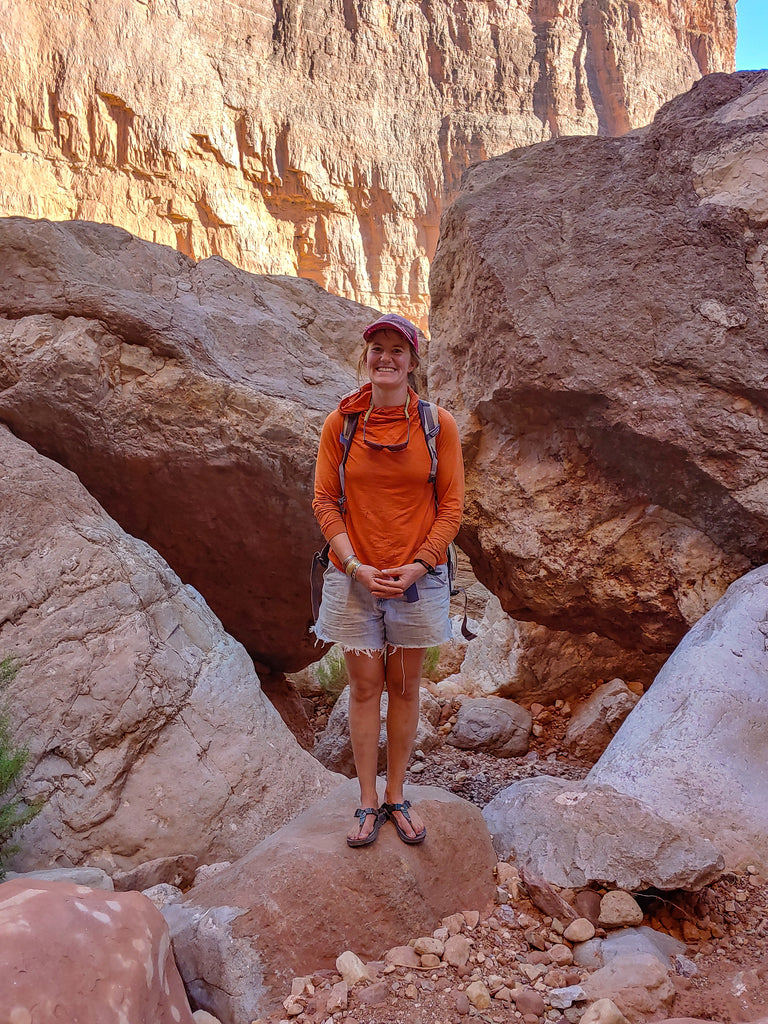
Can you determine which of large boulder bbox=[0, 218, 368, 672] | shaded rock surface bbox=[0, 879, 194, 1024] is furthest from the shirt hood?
large boulder bbox=[0, 218, 368, 672]

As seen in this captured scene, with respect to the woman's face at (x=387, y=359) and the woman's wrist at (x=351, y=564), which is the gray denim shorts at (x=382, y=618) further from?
the woman's face at (x=387, y=359)

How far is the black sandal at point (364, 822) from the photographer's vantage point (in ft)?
7.43

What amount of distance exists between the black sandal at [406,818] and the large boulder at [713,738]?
80 centimetres

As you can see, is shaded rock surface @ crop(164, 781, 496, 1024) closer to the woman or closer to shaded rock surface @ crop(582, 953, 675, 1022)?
the woman

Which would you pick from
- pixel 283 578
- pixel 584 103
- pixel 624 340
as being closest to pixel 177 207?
pixel 584 103

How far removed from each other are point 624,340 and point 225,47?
22.7 metres

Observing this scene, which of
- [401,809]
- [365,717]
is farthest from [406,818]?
[365,717]

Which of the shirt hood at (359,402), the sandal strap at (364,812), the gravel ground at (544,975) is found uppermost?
the shirt hood at (359,402)

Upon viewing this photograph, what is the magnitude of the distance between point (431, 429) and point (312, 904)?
1.37 meters

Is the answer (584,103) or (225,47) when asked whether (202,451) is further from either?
(584,103)

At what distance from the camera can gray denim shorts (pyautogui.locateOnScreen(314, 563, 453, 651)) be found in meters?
2.25

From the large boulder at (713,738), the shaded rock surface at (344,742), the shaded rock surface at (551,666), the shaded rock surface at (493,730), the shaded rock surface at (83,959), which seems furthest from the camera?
the shaded rock surface at (551,666)

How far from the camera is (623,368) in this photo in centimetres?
344

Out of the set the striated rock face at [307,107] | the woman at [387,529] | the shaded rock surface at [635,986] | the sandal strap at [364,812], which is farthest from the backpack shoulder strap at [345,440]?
the striated rock face at [307,107]
